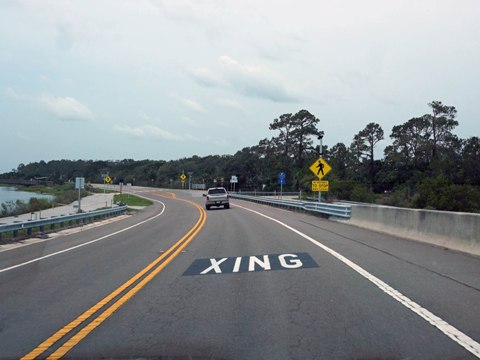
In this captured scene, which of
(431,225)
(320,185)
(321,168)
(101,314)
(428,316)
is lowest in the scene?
(101,314)

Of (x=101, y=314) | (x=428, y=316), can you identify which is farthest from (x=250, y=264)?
(x=428, y=316)

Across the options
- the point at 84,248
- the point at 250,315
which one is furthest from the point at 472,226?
the point at 84,248

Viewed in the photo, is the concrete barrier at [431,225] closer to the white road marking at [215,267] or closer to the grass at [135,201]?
the white road marking at [215,267]

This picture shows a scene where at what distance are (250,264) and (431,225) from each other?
6386mm

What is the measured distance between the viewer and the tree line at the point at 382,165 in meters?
57.9

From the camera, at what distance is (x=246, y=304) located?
758 cm

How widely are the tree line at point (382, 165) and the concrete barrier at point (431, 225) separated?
1136cm

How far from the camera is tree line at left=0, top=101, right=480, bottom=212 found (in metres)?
57.9

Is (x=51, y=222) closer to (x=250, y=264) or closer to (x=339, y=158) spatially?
(x=250, y=264)

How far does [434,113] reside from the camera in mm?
79438

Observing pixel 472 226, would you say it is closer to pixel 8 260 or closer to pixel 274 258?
pixel 274 258

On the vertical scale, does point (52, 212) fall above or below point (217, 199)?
below

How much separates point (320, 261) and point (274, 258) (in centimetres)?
125

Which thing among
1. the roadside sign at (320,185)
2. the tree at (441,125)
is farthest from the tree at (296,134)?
the roadside sign at (320,185)
